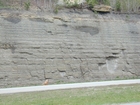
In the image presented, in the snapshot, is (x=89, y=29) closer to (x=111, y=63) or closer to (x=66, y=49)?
(x=66, y=49)

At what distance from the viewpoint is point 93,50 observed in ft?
60.8

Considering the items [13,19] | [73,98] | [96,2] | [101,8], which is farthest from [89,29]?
[73,98]

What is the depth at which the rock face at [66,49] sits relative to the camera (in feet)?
54.3

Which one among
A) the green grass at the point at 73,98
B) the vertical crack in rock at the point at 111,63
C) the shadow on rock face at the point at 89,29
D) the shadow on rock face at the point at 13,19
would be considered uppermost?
the shadow on rock face at the point at 13,19

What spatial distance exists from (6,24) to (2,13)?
2.70 feet

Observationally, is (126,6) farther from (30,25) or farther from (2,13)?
(2,13)

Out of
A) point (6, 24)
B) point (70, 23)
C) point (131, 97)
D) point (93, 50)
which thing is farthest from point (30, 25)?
point (131, 97)

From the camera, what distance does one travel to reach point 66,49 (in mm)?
17875

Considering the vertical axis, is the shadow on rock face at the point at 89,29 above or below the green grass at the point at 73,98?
above

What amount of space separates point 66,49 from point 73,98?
7.41 metres

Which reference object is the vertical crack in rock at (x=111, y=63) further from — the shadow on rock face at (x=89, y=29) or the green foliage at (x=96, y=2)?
the green foliage at (x=96, y=2)

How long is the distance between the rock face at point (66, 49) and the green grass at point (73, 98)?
4.56 m

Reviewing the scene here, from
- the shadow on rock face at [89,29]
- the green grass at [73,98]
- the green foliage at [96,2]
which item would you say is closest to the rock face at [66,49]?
the shadow on rock face at [89,29]

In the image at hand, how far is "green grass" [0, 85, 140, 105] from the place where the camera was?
992 centimetres
